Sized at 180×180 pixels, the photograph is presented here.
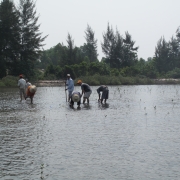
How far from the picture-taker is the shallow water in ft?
27.7

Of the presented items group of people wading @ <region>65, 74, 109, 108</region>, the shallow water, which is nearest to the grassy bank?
group of people wading @ <region>65, 74, 109, 108</region>

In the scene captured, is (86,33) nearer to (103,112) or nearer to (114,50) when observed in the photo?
(114,50)

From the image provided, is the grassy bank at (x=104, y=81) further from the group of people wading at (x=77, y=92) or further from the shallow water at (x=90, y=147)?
the shallow water at (x=90, y=147)

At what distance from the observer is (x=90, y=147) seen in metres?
10.7

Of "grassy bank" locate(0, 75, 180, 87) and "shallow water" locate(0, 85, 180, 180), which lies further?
"grassy bank" locate(0, 75, 180, 87)

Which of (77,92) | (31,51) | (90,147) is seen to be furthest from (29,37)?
(90,147)

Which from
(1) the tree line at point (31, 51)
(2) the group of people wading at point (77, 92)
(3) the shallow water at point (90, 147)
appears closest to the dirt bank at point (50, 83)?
(1) the tree line at point (31, 51)

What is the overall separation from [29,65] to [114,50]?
2854cm

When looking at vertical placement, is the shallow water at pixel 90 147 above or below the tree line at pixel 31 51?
below

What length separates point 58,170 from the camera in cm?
859

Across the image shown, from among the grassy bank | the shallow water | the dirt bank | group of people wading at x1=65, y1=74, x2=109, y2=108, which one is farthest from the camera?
the dirt bank

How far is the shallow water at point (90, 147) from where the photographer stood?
27.7 feet

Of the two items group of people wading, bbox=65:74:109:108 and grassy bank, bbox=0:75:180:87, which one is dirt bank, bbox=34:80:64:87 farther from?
group of people wading, bbox=65:74:109:108

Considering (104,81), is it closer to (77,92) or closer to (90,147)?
(77,92)
